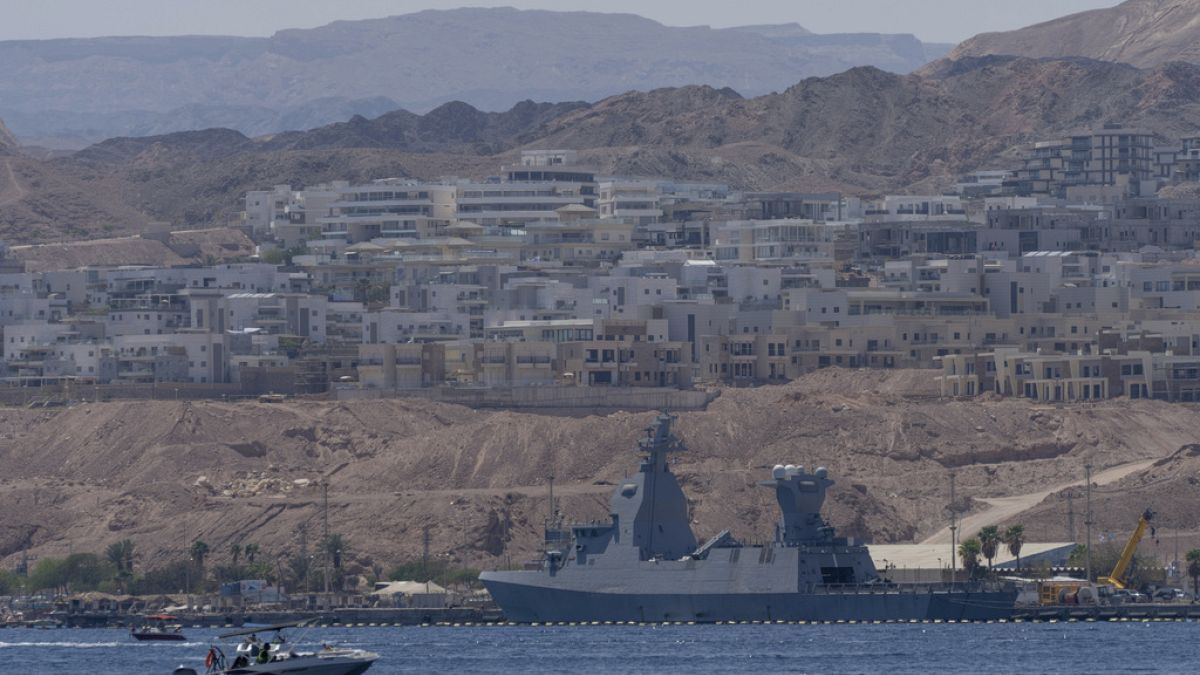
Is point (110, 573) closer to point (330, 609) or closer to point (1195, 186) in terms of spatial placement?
point (330, 609)

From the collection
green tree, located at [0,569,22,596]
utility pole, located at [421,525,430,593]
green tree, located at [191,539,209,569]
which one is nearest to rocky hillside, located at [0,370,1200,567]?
utility pole, located at [421,525,430,593]

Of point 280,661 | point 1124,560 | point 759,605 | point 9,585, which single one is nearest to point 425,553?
point 9,585

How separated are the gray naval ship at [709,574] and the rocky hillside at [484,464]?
16815 mm

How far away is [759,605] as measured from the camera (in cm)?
10012

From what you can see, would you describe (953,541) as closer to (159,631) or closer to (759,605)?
(759,605)

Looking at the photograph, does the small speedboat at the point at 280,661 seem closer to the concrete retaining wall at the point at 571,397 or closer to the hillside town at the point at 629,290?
the concrete retaining wall at the point at 571,397

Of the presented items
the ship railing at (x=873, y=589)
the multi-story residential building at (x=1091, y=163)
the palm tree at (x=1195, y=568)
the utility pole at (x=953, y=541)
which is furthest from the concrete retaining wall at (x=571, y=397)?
the multi-story residential building at (x=1091, y=163)

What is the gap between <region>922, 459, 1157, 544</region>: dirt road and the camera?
393ft

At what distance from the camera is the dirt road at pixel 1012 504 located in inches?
4722

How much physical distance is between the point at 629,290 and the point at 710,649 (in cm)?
6154

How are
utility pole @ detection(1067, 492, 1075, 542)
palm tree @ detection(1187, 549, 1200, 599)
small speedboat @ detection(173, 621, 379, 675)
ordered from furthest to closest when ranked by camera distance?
utility pole @ detection(1067, 492, 1075, 542)
palm tree @ detection(1187, 549, 1200, 599)
small speedboat @ detection(173, 621, 379, 675)

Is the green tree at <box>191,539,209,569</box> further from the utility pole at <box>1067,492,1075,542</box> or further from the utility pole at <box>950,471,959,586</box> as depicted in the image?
the utility pole at <box>1067,492,1075,542</box>

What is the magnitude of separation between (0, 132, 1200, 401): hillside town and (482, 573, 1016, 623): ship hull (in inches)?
1459

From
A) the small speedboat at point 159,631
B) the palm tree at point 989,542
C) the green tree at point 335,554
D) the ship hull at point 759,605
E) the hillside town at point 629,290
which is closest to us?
the small speedboat at point 159,631
